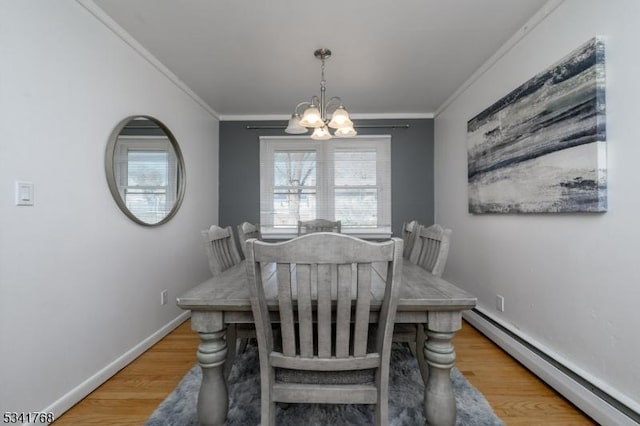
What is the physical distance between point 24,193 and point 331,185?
2.87m

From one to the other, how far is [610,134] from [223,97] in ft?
10.6

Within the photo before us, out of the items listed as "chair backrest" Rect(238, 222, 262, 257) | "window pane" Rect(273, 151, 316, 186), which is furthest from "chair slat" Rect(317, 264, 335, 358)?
Answer: "window pane" Rect(273, 151, 316, 186)

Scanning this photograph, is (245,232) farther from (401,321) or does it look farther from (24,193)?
(401,321)

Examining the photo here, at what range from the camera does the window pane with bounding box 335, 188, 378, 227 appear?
3744mm

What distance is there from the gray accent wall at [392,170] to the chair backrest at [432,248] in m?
1.74

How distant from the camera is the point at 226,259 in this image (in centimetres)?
194

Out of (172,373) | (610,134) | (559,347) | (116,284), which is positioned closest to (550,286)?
(559,347)

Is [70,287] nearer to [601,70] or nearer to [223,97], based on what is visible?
[223,97]

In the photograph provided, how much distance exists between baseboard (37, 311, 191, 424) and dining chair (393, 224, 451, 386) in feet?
5.92

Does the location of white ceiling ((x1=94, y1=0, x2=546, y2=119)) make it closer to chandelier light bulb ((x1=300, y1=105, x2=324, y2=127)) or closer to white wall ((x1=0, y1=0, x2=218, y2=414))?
white wall ((x1=0, y1=0, x2=218, y2=414))

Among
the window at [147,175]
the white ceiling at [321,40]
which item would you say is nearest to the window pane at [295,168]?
the white ceiling at [321,40]

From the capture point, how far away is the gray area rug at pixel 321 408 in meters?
1.42

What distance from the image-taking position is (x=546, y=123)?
68.9 inches

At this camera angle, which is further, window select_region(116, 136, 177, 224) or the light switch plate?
window select_region(116, 136, 177, 224)
